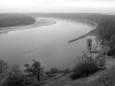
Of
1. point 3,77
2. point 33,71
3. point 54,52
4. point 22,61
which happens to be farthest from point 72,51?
point 3,77

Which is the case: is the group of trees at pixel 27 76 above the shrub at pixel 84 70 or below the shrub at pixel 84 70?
below

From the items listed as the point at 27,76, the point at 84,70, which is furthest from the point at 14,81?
the point at 84,70

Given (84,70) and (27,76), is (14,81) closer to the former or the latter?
(27,76)

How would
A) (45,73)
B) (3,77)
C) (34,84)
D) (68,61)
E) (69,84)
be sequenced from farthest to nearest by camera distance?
(68,61) → (45,73) → (3,77) → (34,84) → (69,84)

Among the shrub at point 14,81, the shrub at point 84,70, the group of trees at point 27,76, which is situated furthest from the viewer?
the shrub at point 84,70

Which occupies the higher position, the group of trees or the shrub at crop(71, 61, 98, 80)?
the shrub at crop(71, 61, 98, 80)

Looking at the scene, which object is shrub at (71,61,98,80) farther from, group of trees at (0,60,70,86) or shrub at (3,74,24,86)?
shrub at (3,74,24,86)

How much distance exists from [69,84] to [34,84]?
1.61m

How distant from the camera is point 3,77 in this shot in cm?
792

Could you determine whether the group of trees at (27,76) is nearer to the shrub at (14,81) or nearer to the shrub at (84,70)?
the shrub at (14,81)

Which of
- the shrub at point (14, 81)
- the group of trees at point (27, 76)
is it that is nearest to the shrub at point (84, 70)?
the group of trees at point (27, 76)

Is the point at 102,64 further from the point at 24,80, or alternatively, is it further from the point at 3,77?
the point at 3,77

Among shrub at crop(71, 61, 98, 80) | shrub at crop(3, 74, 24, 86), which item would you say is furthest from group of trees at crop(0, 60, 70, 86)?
shrub at crop(71, 61, 98, 80)

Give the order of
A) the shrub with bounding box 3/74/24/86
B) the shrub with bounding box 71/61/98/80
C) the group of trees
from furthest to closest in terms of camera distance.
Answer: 1. the shrub with bounding box 71/61/98/80
2. the group of trees
3. the shrub with bounding box 3/74/24/86
